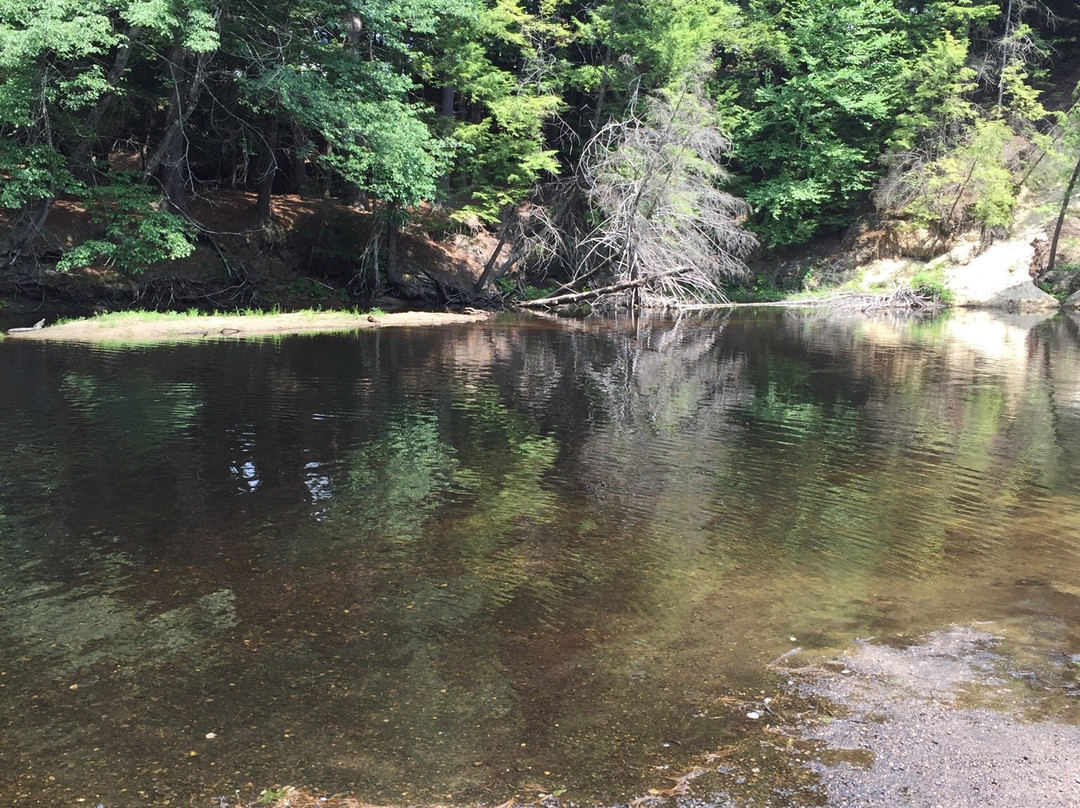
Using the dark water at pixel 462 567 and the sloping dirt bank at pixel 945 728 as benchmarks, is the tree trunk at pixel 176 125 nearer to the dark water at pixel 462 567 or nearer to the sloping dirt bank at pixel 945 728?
the dark water at pixel 462 567

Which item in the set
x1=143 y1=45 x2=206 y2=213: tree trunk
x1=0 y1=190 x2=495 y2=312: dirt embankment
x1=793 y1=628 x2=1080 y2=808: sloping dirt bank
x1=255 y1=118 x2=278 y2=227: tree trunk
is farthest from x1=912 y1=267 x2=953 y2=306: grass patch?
x1=793 y1=628 x2=1080 y2=808: sloping dirt bank

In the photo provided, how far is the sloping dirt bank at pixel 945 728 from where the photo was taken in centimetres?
372

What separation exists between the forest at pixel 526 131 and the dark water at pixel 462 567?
1155cm

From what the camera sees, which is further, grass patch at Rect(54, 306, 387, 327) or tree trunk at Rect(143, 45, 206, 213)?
tree trunk at Rect(143, 45, 206, 213)

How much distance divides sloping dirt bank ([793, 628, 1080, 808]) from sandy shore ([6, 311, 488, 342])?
18.3 m

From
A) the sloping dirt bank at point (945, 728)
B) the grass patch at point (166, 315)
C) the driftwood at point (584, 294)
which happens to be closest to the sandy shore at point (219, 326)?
the grass patch at point (166, 315)

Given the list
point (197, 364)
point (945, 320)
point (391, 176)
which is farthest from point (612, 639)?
point (945, 320)

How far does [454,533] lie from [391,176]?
64.4 ft

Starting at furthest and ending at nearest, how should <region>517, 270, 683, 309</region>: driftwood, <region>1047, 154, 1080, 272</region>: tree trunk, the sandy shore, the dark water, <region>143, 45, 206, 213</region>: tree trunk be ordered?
<region>1047, 154, 1080, 272</region>: tree trunk
<region>517, 270, 683, 309</region>: driftwood
<region>143, 45, 206, 213</region>: tree trunk
the sandy shore
the dark water

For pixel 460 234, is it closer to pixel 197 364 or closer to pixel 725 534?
pixel 197 364

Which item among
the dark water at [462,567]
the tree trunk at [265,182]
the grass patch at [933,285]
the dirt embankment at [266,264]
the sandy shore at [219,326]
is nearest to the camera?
the dark water at [462,567]

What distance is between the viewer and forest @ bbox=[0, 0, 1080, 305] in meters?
22.1

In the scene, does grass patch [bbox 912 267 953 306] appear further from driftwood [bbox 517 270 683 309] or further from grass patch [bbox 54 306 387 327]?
grass patch [bbox 54 306 387 327]

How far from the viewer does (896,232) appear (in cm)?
4159
